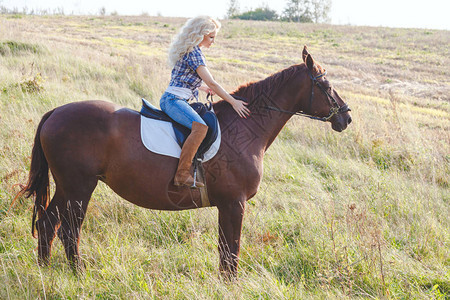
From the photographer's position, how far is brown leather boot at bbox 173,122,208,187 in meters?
3.29

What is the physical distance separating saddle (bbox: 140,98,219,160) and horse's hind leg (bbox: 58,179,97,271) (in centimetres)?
86

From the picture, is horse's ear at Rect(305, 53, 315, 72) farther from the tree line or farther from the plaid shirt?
the tree line

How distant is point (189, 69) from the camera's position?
3.54m

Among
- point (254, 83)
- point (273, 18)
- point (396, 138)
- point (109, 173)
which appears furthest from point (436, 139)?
point (273, 18)

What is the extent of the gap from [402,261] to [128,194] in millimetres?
2925

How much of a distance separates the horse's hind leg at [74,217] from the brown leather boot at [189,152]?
84 cm

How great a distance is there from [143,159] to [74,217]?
87 centimetres

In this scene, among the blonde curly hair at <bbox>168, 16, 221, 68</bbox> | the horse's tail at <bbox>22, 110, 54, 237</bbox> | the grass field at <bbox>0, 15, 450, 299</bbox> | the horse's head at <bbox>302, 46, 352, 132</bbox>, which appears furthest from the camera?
the horse's head at <bbox>302, 46, 352, 132</bbox>

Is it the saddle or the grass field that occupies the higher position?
the saddle

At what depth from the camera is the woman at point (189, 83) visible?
332 centimetres

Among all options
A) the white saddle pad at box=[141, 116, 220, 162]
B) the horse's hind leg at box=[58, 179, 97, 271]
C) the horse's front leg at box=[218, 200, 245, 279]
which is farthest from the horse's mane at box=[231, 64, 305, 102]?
the horse's hind leg at box=[58, 179, 97, 271]

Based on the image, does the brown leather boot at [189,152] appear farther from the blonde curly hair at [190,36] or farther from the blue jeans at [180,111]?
the blonde curly hair at [190,36]

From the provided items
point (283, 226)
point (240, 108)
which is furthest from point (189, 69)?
point (283, 226)

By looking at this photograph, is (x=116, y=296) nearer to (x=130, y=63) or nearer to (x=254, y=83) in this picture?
(x=254, y=83)
